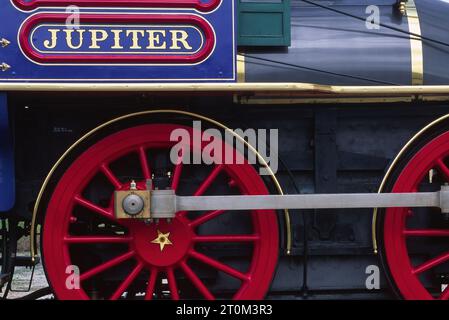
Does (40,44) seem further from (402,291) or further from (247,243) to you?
(402,291)

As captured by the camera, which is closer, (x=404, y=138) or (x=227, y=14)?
(x=227, y=14)

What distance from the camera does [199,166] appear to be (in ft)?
9.91

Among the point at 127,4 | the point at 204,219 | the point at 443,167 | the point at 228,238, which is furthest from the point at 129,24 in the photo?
the point at 443,167

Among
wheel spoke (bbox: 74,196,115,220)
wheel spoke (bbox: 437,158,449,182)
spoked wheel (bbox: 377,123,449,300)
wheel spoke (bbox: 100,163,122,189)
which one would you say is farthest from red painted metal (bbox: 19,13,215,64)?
wheel spoke (bbox: 437,158,449,182)

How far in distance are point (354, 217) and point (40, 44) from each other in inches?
71.2

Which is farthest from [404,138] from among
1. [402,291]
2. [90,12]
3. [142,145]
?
[90,12]

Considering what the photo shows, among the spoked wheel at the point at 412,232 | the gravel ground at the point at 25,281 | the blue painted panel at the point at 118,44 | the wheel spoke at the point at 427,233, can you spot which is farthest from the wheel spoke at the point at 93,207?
the gravel ground at the point at 25,281

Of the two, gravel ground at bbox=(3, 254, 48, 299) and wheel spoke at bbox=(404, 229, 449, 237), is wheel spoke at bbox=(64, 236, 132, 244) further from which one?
gravel ground at bbox=(3, 254, 48, 299)

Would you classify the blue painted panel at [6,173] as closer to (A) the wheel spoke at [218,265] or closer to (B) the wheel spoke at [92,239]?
(B) the wheel spoke at [92,239]

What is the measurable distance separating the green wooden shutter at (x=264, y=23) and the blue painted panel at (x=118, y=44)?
8.2 inches

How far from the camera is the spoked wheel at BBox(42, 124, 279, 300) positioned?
9.27ft

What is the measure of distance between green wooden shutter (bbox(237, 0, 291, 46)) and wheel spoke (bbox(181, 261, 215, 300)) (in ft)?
3.84

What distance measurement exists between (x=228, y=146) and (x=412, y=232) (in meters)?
1.04
